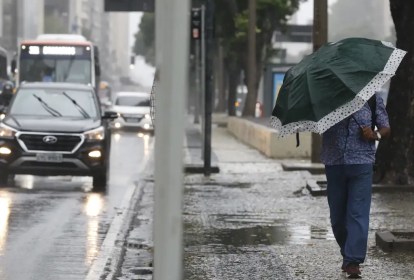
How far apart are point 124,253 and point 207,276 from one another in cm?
195

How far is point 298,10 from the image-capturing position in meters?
Result: 52.2

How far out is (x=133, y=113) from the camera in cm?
4191

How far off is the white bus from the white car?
20.1 feet

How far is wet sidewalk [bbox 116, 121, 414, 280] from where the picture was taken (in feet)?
31.7

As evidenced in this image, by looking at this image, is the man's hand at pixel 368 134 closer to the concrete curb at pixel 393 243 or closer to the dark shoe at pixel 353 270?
the dark shoe at pixel 353 270

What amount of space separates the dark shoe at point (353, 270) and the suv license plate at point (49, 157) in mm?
9390

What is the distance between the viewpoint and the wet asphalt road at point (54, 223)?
1008 cm

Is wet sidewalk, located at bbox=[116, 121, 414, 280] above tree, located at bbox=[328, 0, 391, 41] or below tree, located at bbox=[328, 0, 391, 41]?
below

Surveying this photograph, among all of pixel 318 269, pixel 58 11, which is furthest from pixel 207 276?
pixel 58 11

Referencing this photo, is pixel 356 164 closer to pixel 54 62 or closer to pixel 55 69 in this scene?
pixel 55 69

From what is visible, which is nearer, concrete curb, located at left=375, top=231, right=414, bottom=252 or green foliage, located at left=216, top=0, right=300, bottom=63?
concrete curb, located at left=375, top=231, right=414, bottom=252

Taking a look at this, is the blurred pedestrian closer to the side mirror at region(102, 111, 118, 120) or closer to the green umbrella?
the green umbrella

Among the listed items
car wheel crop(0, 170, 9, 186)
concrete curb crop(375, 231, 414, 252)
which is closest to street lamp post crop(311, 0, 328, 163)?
car wheel crop(0, 170, 9, 186)

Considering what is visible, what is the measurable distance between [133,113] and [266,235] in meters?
30.1
